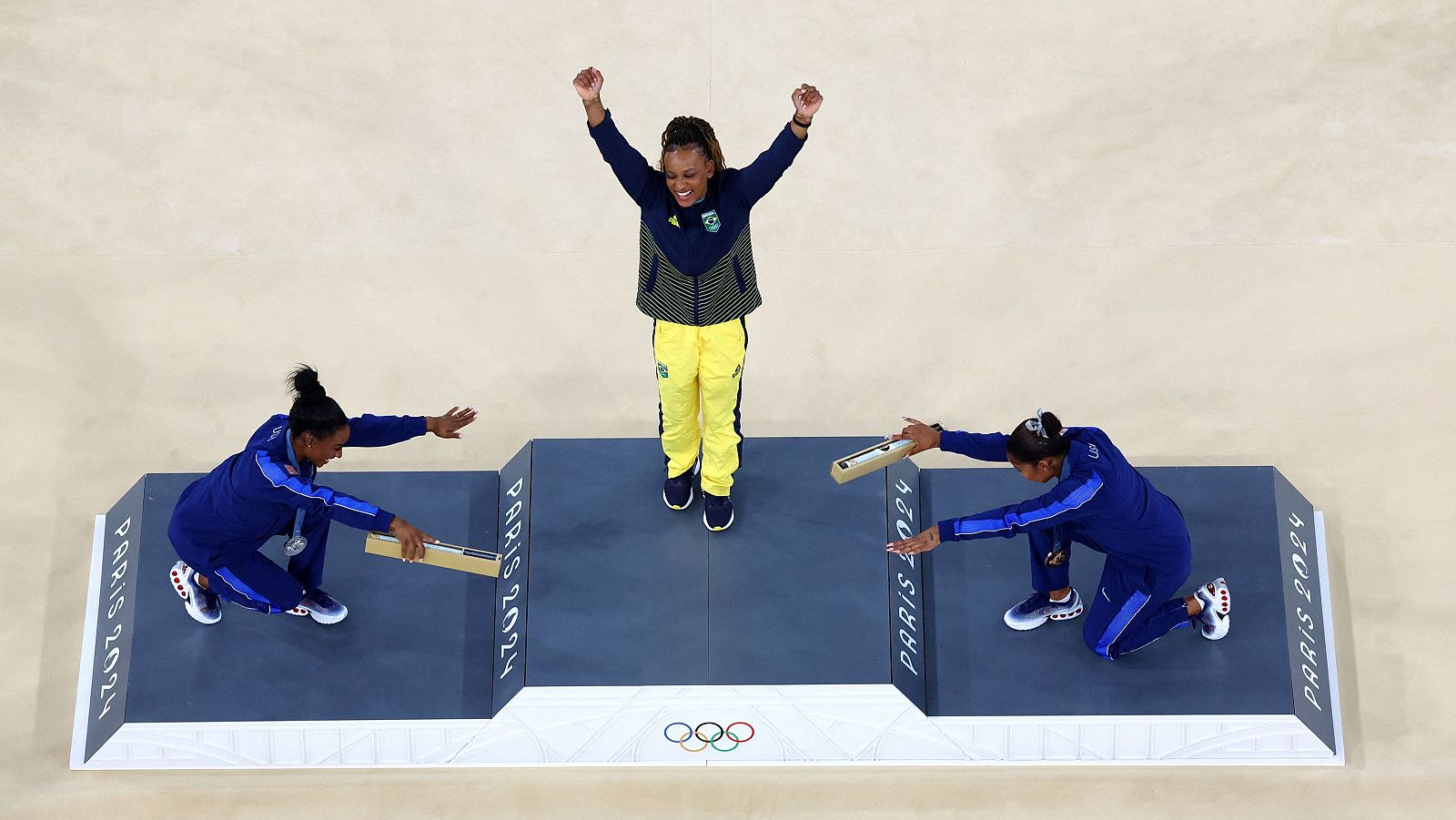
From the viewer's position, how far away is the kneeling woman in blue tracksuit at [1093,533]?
5.94m

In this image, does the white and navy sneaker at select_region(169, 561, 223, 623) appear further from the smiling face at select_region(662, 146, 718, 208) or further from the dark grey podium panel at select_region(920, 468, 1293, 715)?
the dark grey podium panel at select_region(920, 468, 1293, 715)

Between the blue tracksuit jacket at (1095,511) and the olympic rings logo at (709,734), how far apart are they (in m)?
1.48

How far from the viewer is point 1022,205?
8.80 m

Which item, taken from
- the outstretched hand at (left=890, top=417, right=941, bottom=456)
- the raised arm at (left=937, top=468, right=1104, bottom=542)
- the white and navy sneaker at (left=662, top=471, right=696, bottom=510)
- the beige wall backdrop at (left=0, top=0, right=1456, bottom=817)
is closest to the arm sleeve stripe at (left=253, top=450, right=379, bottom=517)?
the white and navy sneaker at (left=662, top=471, right=696, bottom=510)

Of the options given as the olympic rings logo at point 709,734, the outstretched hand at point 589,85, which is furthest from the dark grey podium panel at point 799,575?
the outstretched hand at point 589,85

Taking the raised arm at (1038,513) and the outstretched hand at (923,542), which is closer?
the raised arm at (1038,513)

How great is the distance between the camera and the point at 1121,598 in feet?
21.5

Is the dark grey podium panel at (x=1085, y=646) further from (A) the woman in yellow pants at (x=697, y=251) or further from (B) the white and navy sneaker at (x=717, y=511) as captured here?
(A) the woman in yellow pants at (x=697, y=251)

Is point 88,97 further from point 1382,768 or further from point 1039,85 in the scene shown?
point 1382,768

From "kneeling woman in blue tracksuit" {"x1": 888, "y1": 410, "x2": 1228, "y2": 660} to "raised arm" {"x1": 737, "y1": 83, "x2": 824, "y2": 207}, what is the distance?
139 centimetres

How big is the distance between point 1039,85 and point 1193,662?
406 cm

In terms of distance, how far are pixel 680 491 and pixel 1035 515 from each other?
1.90 meters

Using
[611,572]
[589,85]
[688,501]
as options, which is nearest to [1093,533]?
[688,501]

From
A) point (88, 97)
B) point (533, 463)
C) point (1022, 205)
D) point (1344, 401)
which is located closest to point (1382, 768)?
point (1344, 401)
